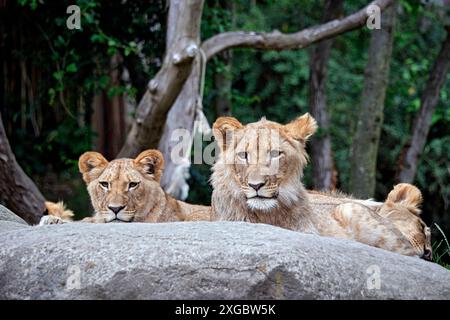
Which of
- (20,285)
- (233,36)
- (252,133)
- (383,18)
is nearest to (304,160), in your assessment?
(252,133)

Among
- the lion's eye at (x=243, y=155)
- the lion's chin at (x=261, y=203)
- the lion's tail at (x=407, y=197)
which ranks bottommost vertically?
the lion's tail at (x=407, y=197)

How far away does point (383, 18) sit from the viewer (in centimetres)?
961

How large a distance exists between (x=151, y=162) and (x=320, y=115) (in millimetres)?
4426

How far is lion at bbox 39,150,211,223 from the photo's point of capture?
6.27m

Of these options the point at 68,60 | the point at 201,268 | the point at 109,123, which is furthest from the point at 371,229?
the point at 109,123

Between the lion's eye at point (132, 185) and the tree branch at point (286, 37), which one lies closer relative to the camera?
the lion's eye at point (132, 185)

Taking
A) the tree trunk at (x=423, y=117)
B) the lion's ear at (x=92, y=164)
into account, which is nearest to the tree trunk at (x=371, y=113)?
the tree trunk at (x=423, y=117)

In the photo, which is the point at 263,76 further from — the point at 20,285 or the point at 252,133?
the point at 20,285

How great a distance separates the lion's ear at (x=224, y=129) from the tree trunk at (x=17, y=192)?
2.66 m

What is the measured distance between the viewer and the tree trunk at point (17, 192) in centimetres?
796

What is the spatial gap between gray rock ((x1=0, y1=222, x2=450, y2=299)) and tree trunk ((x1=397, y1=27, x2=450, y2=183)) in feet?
18.7

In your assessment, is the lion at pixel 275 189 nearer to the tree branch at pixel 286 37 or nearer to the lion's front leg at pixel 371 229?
the lion's front leg at pixel 371 229

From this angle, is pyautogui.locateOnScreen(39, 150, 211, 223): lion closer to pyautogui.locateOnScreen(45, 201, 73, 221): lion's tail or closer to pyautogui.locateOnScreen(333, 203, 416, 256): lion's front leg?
pyautogui.locateOnScreen(45, 201, 73, 221): lion's tail

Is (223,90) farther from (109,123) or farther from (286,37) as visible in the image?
(109,123)
